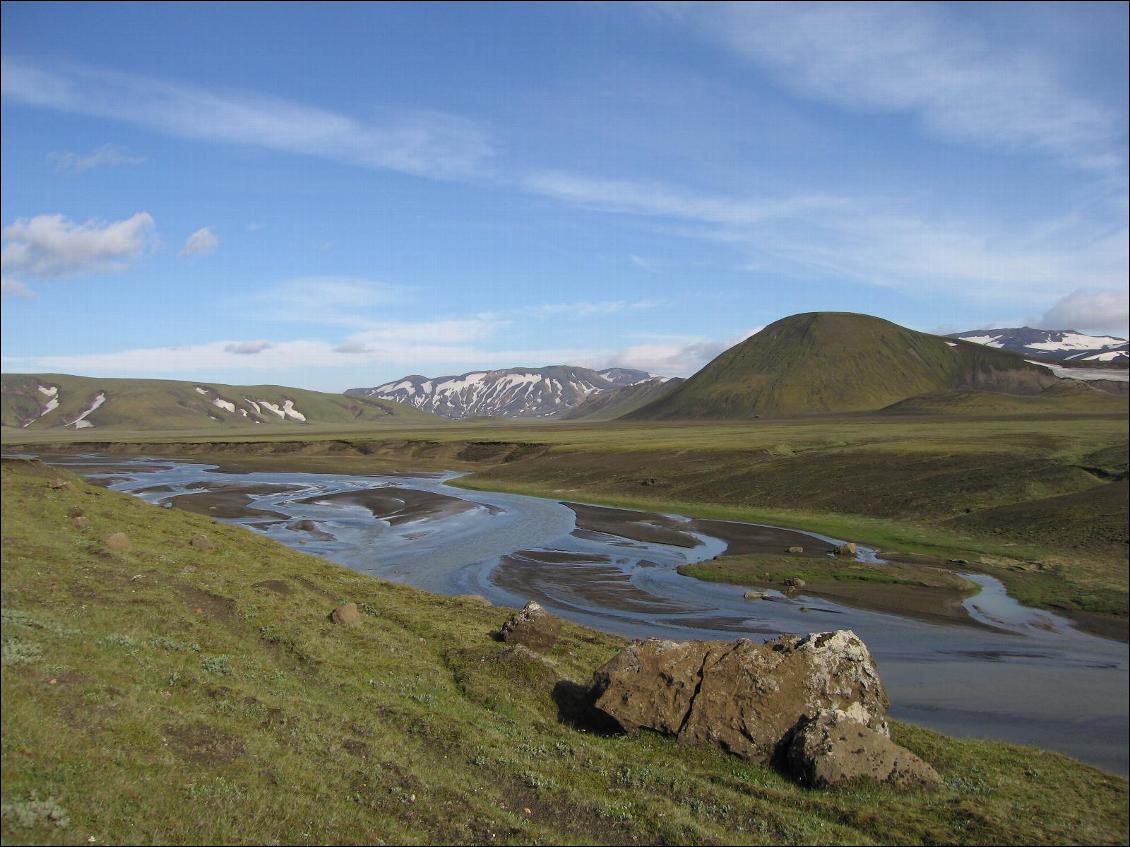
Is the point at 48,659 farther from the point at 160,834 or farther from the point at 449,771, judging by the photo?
the point at 449,771

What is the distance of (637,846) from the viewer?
14914 millimetres

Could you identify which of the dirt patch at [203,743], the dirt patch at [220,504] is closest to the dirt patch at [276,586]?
the dirt patch at [203,743]

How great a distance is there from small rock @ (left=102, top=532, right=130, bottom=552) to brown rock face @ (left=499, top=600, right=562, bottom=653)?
19.1 m

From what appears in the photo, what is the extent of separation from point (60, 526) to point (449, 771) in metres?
30.0

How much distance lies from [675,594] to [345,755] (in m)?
33.6

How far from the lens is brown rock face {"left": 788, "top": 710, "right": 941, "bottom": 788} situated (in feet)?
62.3

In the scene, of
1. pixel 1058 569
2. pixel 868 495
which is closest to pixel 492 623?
pixel 1058 569

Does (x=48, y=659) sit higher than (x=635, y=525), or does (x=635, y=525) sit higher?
(x=48, y=659)

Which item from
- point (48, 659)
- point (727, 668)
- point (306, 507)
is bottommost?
point (306, 507)

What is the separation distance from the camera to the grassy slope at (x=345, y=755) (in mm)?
12758

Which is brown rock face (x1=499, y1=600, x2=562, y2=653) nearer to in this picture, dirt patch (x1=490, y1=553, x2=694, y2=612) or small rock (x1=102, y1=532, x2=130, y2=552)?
dirt patch (x1=490, y1=553, x2=694, y2=612)

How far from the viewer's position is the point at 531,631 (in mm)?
31344

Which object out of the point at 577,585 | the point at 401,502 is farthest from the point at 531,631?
the point at 401,502

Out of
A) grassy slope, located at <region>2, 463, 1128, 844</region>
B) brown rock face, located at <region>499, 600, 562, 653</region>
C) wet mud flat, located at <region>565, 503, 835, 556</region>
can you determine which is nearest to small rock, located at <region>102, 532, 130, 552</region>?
grassy slope, located at <region>2, 463, 1128, 844</region>
